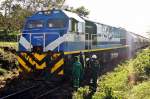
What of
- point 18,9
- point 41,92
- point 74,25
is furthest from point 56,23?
point 18,9

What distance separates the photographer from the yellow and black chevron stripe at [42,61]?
525 inches

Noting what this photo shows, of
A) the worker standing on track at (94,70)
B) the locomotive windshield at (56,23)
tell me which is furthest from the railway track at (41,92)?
the locomotive windshield at (56,23)

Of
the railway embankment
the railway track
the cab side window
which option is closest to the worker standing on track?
the railway embankment

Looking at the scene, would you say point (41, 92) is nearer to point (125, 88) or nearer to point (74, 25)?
point (125, 88)

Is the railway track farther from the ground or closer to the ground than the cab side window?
closer to the ground

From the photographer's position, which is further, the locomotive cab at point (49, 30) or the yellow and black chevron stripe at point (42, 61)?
the locomotive cab at point (49, 30)

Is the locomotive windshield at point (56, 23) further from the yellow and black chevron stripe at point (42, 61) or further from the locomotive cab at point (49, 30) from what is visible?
the yellow and black chevron stripe at point (42, 61)

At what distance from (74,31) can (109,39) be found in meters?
9.57

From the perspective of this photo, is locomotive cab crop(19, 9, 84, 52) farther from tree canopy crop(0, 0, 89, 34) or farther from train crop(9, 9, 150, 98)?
tree canopy crop(0, 0, 89, 34)

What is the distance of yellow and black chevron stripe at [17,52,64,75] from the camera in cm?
1334

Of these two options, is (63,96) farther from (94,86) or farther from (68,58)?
(68,58)

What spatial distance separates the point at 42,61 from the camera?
44.3 ft

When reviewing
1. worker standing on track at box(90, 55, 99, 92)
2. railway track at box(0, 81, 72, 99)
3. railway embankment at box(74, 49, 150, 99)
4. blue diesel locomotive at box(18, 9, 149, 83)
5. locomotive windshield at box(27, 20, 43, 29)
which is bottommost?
railway track at box(0, 81, 72, 99)

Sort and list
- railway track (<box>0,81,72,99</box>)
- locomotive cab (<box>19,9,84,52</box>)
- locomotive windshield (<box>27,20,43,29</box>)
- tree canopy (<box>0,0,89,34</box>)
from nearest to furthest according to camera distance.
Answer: railway track (<box>0,81,72,99</box>) < locomotive cab (<box>19,9,84,52</box>) < locomotive windshield (<box>27,20,43,29</box>) < tree canopy (<box>0,0,89,34</box>)
